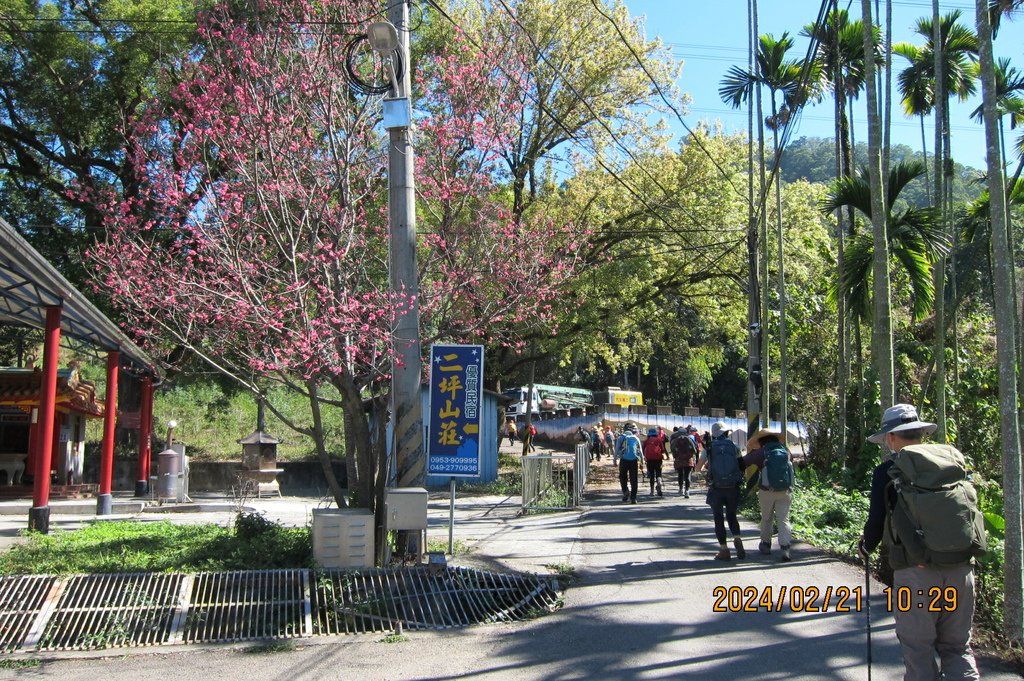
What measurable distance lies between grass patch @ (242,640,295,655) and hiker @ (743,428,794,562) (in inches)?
234

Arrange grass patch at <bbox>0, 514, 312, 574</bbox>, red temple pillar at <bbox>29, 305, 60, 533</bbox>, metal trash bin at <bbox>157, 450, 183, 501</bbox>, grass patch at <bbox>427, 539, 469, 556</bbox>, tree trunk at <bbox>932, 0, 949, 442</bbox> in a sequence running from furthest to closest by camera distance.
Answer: metal trash bin at <bbox>157, 450, 183, 501</bbox> → red temple pillar at <bbox>29, 305, 60, 533</bbox> → tree trunk at <bbox>932, 0, 949, 442</bbox> → grass patch at <bbox>427, 539, 469, 556</bbox> → grass patch at <bbox>0, 514, 312, 574</bbox>

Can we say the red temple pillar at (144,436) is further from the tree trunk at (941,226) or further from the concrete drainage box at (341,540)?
the tree trunk at (941,226)

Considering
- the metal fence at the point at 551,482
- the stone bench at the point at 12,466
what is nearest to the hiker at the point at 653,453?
the metal fence at the point at 551,482

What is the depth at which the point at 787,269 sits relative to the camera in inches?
1092

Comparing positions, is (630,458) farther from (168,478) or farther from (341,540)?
(168,478)

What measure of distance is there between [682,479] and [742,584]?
10.9 metres

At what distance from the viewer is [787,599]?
27.0ft

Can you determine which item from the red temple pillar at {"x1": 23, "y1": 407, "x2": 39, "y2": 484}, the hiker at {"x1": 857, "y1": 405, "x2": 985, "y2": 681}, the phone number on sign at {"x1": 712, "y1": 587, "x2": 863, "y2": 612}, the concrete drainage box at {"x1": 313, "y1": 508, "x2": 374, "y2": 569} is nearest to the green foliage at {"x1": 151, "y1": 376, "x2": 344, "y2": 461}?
the red temple pillar at {"x1": 23, "y1": 407, "x2": 39, "y2": 484}

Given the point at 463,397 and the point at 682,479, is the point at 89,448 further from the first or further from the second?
the point at 463,397

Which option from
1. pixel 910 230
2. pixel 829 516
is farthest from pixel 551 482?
pixel 910 230

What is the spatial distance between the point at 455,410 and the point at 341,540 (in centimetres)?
194

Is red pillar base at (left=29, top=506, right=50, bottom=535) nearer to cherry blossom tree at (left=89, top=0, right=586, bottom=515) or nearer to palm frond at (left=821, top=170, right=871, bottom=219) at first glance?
cherry blossom tree at (left=89, top=0, right=586, bottom=515)

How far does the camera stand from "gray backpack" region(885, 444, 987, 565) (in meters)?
4.50

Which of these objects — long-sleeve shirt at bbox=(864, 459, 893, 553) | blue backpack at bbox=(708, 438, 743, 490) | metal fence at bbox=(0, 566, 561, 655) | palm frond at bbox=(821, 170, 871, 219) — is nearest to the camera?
long-sleeve shirt at bbox=(864, 459, 893, 553)
